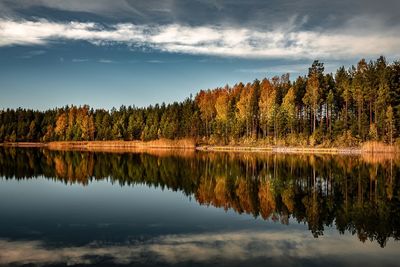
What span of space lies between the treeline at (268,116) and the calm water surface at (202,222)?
49.6m

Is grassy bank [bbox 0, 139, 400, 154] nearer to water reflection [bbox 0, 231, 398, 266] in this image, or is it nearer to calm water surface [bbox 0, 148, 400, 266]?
calm water surface [bbox 0, 148, 400, 266]

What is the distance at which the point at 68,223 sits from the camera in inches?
648

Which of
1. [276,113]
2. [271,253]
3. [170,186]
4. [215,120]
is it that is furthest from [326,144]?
[271,253]

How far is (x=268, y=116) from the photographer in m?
92.5

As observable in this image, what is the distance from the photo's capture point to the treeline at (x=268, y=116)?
76812 millimetres

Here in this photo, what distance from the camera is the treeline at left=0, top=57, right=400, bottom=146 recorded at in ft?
252

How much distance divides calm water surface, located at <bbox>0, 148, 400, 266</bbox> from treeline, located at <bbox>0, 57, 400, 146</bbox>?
4961 centimetres

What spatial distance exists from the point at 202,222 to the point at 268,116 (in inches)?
3052

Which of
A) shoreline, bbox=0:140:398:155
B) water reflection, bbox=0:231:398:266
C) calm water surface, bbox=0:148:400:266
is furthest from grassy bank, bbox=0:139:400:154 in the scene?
water reflection, bbox=0:231:398:266

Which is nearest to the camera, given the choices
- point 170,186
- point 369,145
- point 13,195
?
point 13,195

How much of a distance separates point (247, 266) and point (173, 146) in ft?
298

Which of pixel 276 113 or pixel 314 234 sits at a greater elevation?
pixel 276 113

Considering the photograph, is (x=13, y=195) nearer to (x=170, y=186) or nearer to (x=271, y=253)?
(x=170, y=186)

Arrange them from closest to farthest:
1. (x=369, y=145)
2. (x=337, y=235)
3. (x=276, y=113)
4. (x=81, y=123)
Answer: (x=337, y=235), (x=369, y=145), (x=276, y=113), (x=81, y=123)
